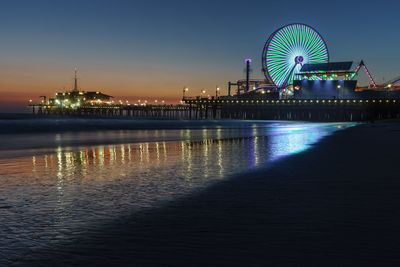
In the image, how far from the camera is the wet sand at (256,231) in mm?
5297

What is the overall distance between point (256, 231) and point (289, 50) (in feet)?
373

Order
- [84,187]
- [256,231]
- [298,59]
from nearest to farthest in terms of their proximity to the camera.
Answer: [256,231]
[84,187]
[298,59]

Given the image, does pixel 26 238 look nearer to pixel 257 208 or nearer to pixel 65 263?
pixel 65 263

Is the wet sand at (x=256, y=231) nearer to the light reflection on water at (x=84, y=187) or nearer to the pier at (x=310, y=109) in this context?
the light reflection on water at (x=84, y=187)

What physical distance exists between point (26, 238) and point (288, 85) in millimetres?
138205

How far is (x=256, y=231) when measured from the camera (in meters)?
6.50

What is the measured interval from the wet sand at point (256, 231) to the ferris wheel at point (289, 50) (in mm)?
106794

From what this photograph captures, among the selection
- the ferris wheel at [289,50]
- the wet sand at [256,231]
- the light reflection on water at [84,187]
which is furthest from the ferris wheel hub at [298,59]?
the wet sand at [256,231]

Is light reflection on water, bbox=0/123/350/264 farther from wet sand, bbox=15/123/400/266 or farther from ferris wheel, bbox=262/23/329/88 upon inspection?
ferris wheel, bbox=262/23/329/88

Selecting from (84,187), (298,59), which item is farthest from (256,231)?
(298,59)

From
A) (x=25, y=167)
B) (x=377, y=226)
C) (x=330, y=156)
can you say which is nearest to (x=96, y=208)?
(x=377, y=226)

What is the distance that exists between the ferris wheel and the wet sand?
107 m

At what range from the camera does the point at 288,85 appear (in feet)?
462

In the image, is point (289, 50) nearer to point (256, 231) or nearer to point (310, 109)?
point (310, 109)
